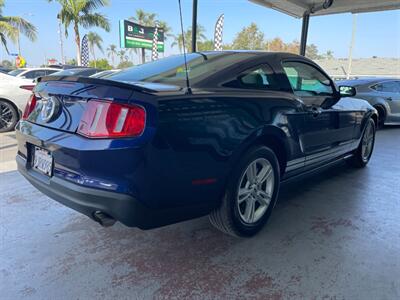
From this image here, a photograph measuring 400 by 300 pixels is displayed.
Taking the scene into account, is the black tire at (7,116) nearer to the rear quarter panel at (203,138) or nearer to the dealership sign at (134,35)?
the rear quarter panel at (203,138)

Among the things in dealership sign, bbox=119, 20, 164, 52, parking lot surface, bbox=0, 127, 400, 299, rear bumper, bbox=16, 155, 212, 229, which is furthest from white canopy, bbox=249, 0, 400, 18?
dealership sign, bbox=119, 20, 164, 52

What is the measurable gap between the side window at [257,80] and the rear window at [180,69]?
14 centimetres

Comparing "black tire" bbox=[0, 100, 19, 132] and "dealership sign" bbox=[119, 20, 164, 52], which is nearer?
"black tire" bbox=[0, 100, 19, 132]

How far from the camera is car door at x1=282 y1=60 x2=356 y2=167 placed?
3115 millimetres

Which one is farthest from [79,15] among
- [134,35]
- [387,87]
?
[387,87]

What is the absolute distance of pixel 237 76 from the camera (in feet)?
8.30

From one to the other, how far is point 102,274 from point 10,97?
221 inches

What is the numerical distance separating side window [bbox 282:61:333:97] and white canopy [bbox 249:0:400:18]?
5.57 meters

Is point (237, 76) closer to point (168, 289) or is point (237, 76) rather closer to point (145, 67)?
point (145, 67)

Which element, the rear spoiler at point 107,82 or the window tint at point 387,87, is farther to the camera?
the window tint at point 387,87

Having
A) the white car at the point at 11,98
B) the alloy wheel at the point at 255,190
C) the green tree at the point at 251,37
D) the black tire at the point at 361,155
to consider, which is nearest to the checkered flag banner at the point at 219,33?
the white car at the point at 11,98

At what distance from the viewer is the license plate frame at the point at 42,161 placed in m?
2.16

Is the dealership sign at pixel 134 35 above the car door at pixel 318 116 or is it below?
above

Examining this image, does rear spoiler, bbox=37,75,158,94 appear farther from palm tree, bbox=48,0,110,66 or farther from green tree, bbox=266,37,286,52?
green tree, bbox=266,37,286,52
